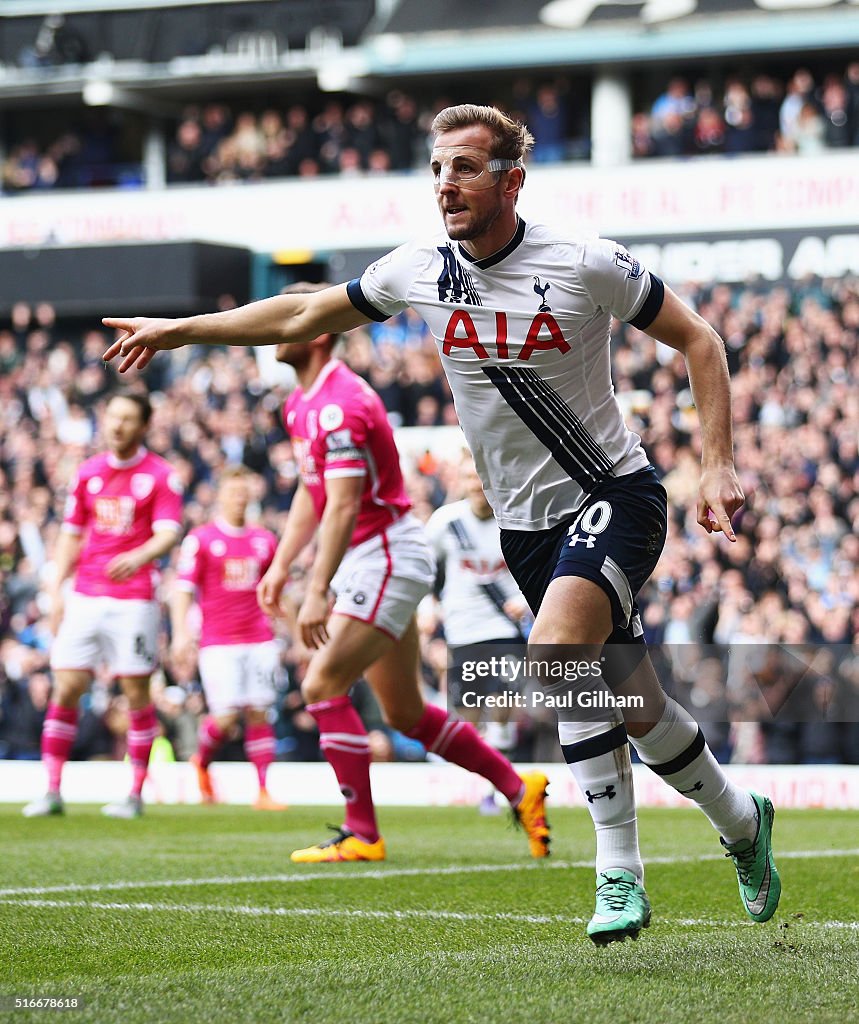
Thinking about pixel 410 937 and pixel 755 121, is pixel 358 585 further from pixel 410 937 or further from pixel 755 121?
pixel 755 121

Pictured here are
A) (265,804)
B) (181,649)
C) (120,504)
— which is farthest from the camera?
(265,804)

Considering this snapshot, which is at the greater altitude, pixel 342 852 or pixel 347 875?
pixel 347 875

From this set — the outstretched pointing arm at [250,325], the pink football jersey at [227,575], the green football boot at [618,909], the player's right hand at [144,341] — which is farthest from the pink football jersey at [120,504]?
the green football boot at [618,909]

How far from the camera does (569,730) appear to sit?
5.18 m

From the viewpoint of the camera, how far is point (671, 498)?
59.3 feet

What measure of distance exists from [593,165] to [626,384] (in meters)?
5.77

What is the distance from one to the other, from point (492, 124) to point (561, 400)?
875 millimetres

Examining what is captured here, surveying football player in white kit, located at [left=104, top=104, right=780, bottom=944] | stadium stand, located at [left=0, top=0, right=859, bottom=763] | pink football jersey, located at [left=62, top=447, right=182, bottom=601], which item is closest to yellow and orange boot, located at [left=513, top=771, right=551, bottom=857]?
football player in white kit, located at [left=104, top=104, right=780, bottom=944]

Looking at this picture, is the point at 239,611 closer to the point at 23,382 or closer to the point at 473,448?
the point at 473,448

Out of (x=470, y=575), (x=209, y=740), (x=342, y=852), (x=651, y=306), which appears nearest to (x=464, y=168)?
(x=651, y=306)

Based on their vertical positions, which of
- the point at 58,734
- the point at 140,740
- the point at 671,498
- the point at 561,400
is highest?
the point at 561,400

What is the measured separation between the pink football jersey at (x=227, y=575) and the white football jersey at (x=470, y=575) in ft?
6.59

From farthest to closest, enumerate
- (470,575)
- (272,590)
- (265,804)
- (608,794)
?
(265,804) → (470,575) → (272,590) → (608,794)

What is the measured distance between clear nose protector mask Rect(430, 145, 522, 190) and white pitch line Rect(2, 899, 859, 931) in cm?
243
